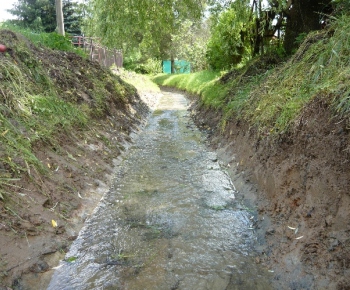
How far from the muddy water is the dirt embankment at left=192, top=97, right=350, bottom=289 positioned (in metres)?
0.31

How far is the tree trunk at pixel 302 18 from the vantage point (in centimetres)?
818

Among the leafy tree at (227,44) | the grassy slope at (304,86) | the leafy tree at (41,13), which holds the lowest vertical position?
the grassy slope at (304,86)

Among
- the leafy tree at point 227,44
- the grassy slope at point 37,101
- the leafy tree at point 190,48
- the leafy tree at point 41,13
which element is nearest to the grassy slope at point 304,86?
the grassy slope at point 37,101

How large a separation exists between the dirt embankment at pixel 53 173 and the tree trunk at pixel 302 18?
209 inches

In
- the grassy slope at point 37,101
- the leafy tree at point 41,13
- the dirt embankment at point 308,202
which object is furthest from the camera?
the leafy tree at point 41,13

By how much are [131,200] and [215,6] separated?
275 inches

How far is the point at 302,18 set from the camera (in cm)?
828

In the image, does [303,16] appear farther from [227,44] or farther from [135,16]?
[227,44]

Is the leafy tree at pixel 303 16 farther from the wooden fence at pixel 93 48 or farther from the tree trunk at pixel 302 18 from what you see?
the wooden fence at pixel 93 48

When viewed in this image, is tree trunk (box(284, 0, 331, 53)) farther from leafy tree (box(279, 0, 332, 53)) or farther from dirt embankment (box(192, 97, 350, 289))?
dirt embankment (box(192, 97, 350, 289))

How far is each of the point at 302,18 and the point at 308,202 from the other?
6.23m

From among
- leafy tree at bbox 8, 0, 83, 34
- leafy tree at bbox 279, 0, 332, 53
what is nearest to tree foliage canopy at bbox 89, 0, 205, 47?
leafy tree at bbox 279, 0, 332, 53

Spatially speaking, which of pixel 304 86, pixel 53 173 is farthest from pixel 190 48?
pixel 53 173

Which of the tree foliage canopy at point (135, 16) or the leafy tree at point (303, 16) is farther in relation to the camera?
the tree foliage canopy at point (135, 16)
